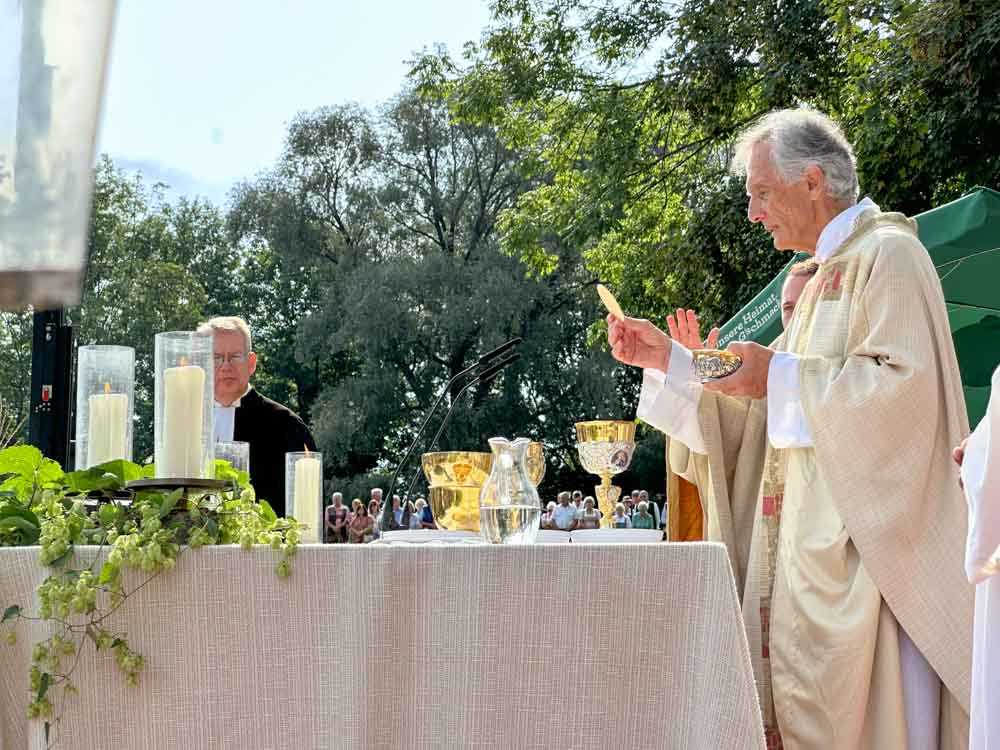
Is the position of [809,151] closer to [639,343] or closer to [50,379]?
[639,343]

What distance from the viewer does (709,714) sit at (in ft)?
6.15

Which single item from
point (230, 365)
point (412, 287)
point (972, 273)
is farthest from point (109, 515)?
point (412, 287)

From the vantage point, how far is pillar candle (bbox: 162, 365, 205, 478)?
6.91 ft

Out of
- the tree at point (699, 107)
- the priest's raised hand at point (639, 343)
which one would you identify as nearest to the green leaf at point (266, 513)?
the priest's raised hand at point (639, 343)

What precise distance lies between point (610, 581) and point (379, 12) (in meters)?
29.5

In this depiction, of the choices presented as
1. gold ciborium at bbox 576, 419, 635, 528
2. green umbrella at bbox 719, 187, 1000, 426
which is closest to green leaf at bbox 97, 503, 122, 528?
gold ciborium at bbox 576, 419, 635, 528

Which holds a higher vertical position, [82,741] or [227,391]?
[227,391]

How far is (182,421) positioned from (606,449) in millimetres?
978

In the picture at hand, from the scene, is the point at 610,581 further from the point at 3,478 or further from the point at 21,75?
the point at 21,75

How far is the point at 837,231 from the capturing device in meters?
3.34

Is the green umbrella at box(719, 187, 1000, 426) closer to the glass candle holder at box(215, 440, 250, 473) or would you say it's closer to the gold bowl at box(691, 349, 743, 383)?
the gold bowl at box(691, 349, 743, 383)

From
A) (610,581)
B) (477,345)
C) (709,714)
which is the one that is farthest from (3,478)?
(477,345)

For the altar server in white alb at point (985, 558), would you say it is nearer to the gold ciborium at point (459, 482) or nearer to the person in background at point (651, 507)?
the gold ciborium at point (459, 482)

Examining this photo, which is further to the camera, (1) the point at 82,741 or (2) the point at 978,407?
(2) the point at 978,407
